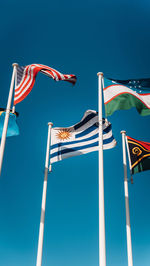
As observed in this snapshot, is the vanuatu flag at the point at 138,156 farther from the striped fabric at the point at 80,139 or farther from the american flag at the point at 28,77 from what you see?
the american flag at the point at 28,77

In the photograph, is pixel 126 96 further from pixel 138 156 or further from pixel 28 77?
pixel 28 77

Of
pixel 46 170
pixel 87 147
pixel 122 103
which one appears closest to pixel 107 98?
pixel 122 103

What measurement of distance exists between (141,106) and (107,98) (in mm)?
1967

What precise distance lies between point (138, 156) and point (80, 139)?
11.5ft

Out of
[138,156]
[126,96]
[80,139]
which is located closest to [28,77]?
[80,139]

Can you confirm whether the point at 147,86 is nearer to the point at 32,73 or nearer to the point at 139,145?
the point at 139,145

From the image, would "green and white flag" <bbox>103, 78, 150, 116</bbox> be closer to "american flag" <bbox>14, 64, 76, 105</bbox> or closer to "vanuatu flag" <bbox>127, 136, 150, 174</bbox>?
"american flag" <bbox>14, 64, 76, 105</bbox>

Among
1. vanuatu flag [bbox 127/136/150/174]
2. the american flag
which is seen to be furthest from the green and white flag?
vanuatu flag [bbox 127/136/150/174]

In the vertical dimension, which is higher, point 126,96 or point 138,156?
point 126,96

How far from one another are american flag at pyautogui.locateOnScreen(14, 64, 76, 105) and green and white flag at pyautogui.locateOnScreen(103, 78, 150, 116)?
2345 mm

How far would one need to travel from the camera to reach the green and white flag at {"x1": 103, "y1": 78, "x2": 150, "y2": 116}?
1466cm

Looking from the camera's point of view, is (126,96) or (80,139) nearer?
(126,96)

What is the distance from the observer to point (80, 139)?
53.4ft

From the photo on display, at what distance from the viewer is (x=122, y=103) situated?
48.4ft
